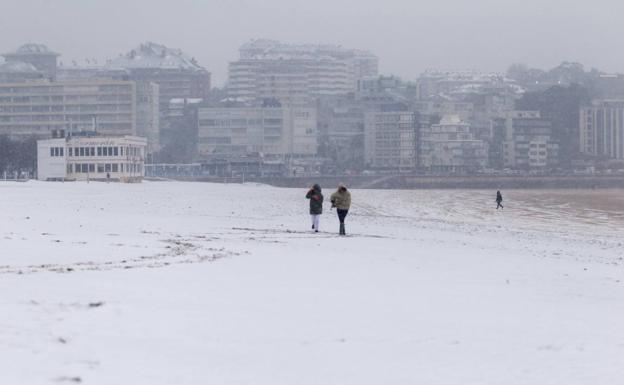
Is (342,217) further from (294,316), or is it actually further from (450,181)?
(450,181)

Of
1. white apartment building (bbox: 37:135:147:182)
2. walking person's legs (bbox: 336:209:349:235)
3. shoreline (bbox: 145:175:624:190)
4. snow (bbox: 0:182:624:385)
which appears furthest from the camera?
shoreline (bbox: 145:175:624:190)

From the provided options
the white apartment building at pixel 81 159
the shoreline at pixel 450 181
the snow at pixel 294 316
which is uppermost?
the white apartment building at pixel 81 159

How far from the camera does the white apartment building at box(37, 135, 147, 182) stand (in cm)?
11706

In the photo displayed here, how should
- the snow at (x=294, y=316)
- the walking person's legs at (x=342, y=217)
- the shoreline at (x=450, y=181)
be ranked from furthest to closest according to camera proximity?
the shoreline at (x=450, y=181) < the walking person's legs at (x=342, y=217) < the snow at (x=294, y=316)

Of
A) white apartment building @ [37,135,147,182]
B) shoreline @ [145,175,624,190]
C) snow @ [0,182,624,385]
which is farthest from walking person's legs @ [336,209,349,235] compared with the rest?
shoreline @ [145,175,624,190]

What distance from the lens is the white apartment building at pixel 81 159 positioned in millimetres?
117062

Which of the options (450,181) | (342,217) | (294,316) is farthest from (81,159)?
(294,316)

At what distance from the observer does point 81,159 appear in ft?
387

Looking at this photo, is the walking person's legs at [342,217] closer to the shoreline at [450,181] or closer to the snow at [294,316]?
the snow at [294,316]

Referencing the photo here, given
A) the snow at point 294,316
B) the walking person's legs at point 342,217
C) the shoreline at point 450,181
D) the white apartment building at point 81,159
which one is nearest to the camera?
the snow at point 294,316

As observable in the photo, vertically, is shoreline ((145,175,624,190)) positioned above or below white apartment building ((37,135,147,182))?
below

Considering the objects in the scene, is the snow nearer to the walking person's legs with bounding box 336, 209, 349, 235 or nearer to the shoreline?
the walking person's legs with bounding box 336, 209, 349, 235

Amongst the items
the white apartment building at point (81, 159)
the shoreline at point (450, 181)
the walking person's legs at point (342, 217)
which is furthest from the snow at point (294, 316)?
the shoreline at point (450, 181)

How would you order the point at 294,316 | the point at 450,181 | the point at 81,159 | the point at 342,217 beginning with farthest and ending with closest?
the point at 450,181 < the point at 81,159 < the point at 342,217 < the point at 294,316
